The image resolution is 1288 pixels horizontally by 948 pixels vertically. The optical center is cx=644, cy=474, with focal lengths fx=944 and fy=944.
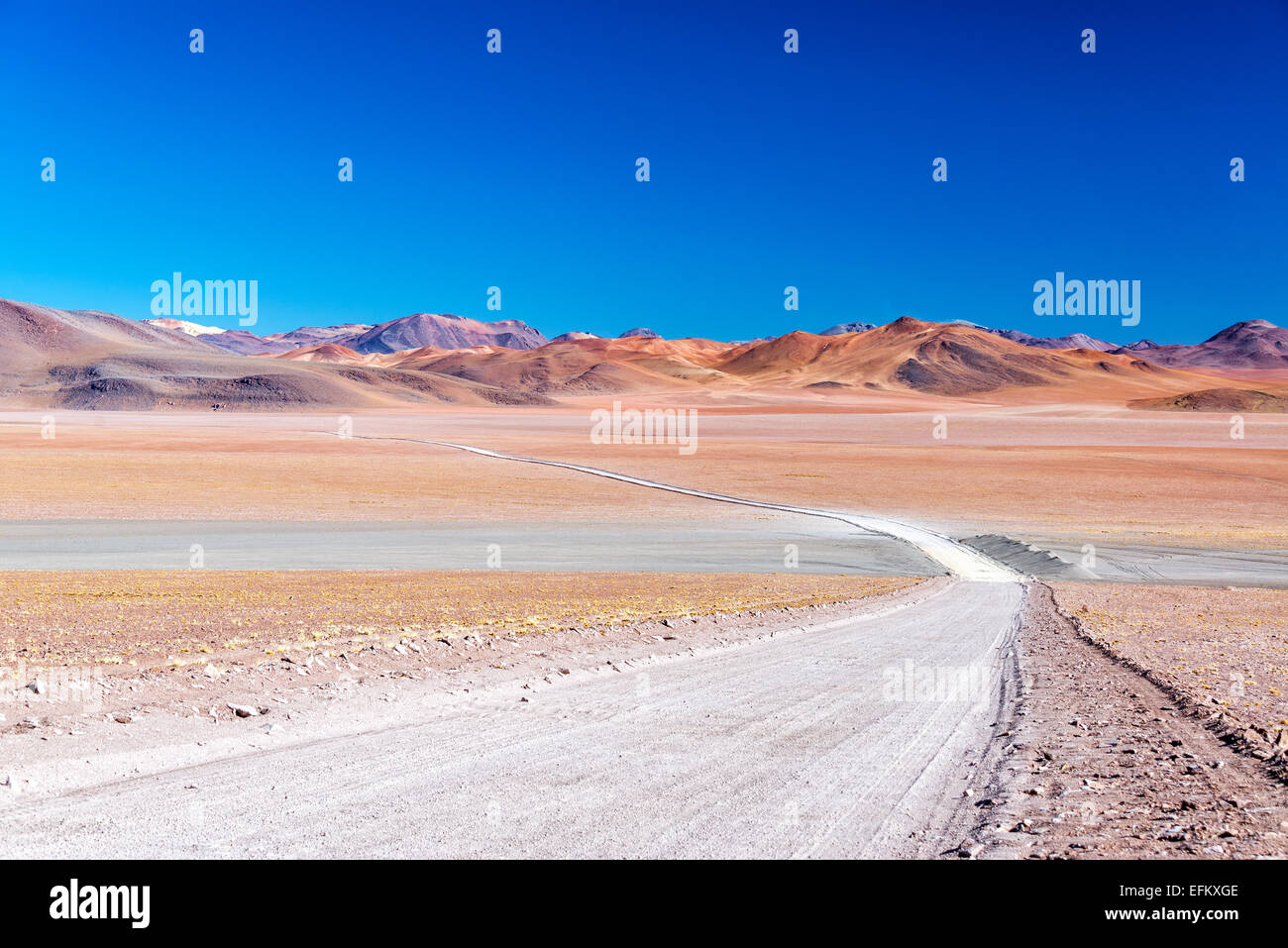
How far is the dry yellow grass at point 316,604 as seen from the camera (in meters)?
11.6

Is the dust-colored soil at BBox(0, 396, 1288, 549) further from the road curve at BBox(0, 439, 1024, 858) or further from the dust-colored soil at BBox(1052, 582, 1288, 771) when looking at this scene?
the road curve at BBox(0, 439, 1024, 858)

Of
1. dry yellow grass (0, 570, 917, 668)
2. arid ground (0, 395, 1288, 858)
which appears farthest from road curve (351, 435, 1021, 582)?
dry yellow grass (0, 570, 917, 668)

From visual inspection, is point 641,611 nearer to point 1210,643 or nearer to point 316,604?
point 316,604

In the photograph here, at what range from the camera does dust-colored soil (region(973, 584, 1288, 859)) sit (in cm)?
556

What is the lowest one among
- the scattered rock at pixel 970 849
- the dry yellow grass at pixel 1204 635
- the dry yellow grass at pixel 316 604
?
the dry yellow grass at pixel 1204 635

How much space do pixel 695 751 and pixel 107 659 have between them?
6992 mm

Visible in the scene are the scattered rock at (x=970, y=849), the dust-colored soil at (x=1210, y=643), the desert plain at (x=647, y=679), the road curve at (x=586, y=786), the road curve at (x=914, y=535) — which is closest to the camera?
the scattered rock at (x=970, y=849)

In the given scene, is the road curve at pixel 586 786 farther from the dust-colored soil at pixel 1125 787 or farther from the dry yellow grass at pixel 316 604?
the dry yellow grass at pixel 316 604

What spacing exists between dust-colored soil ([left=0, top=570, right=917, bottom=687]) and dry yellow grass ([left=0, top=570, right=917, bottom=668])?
0.02 meters

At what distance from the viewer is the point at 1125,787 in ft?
21.4

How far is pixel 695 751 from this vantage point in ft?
24.5

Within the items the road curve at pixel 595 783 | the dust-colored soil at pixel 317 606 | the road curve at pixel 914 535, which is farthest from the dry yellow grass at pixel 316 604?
the road curve at pixel 595 783

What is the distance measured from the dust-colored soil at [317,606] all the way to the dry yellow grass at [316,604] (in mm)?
24
